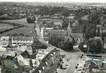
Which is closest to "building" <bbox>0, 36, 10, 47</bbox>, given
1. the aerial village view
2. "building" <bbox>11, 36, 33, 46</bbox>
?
the aerial village view

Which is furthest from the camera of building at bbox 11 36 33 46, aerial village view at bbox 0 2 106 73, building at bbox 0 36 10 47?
building at bbox 11 36 33 46

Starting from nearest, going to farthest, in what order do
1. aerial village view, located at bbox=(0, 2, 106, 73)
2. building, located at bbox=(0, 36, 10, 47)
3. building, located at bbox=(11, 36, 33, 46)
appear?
aerial village view, located at bbox=(0, 2, 106, 73) → building, located at bbox=(0, 36, 10, 47) → building, located at bbox=(11, 36, 33, 46)

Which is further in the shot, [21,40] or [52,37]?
[52,37]

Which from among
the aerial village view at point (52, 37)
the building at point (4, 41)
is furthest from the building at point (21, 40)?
the building at point (4, 41)

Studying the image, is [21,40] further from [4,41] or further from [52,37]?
[52,37]

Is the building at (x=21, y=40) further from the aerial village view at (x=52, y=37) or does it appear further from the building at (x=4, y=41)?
the building at (x=4, y=41)

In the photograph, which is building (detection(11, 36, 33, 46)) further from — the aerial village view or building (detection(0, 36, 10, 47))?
building (detection(0, 36, 10, 47))

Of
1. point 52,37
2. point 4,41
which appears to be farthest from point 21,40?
point 52,37

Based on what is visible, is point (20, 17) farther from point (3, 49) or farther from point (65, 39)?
point (3, 49)
